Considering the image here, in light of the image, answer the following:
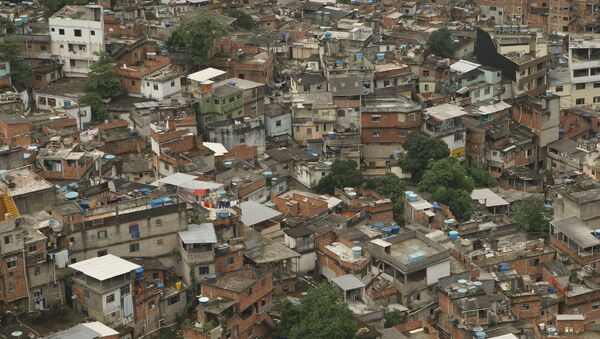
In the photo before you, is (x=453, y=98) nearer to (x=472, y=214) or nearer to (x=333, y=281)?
(x=472, y=214)

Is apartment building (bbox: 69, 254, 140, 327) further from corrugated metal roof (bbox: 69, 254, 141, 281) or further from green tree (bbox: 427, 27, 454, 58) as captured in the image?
green tree (bbox: 427, 27, 454, 58)

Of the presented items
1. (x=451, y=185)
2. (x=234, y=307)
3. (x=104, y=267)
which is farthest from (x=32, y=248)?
(x=451, y=185)

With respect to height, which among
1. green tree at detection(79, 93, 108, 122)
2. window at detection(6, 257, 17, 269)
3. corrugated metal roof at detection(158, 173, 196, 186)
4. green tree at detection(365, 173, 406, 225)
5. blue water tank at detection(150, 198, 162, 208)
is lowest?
green tree at detection(365, 173, 406, 225)

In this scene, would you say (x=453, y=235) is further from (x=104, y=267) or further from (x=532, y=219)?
(x=104, y=267)

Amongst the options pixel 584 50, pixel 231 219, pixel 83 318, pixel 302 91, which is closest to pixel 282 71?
pixel 302 91

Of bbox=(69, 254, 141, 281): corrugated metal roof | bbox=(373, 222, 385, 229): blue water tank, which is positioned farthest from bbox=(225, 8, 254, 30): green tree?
bbox=(69, 254, 141, 281): corrugated metal roof
